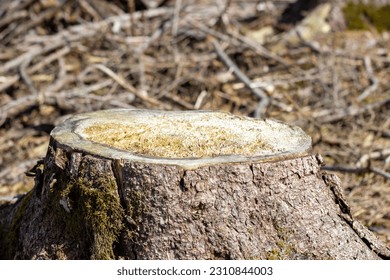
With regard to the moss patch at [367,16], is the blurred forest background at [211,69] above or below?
above

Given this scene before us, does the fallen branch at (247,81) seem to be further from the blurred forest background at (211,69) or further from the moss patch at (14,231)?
the moss patch at (14,231)

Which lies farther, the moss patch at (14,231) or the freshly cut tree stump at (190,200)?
the moss patch at (14,231)

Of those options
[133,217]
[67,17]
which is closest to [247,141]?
[133,217]

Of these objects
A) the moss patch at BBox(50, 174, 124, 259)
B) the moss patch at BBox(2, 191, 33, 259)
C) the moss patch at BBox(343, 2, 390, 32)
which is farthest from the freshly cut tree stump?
the moss patch at BBox(343, 2, 390, 32)

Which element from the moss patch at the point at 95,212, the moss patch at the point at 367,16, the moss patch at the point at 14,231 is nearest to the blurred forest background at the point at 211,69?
the moss patch at the point at 367,16

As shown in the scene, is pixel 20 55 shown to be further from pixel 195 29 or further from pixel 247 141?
pixel 247 141

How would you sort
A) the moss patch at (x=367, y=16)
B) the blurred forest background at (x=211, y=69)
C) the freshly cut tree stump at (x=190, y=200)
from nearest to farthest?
the freshly cut tree stump at (x=190, y=200) < the blurred forest background at (x=211, y=69) < the moss patch at (x=367, y=16)
